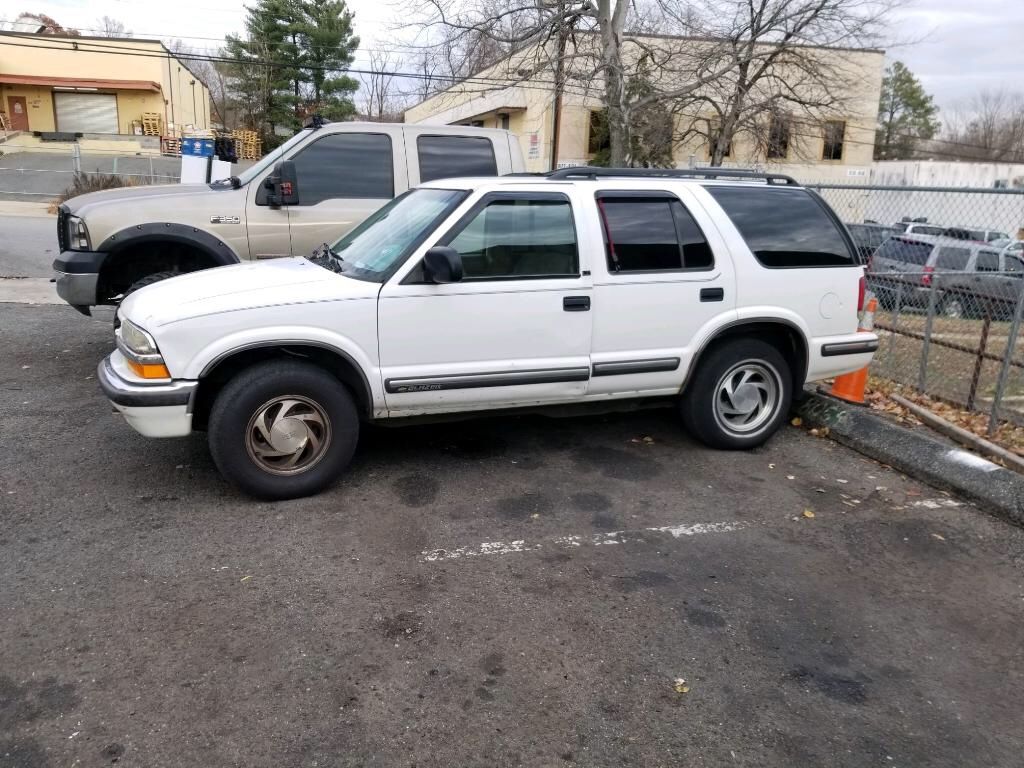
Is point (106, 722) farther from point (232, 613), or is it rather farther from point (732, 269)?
point (732, 269)

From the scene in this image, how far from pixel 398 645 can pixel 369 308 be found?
77.2 inches

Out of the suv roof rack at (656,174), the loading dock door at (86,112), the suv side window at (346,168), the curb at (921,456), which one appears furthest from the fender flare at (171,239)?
the loading dock door at (86,112)

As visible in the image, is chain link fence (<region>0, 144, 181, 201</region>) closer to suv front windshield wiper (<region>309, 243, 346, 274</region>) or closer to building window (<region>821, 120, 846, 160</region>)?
suv front windshield wiper (<region>309, 243, 346, 274</region>)

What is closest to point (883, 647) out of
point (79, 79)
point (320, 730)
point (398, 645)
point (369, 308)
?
point (398, 645)

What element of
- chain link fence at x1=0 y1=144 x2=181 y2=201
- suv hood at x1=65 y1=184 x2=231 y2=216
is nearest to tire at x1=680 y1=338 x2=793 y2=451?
suv hood at x1=65 y1=184 x2=231 y2=216

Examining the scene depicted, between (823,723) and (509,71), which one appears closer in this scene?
(823,723)

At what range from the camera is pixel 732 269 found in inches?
210

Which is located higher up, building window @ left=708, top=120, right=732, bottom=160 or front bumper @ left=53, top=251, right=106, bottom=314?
building window @ left=708, top=120, right=732, bottom=160

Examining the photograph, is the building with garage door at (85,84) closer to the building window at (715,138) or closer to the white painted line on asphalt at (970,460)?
the building window at (715,138)

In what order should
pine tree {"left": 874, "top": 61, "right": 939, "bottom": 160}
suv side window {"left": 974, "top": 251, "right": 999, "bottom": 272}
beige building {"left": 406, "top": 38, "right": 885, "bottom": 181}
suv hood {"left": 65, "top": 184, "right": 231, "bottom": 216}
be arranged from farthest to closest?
1. pine tree {"left": 874, "top": 61, "right": 939, "bottom": 160}
2. beige building {"left": 406, "top": 38, "right": 885, "bottom": 181}
3. suv side window {"left": 974, "top": 251, "right": 999, "bottom": 272}
4. suv hood {"left": 65, "top": 184, "right": 231, "bottom": 216}

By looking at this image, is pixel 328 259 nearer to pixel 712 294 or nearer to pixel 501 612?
pixel 712 294

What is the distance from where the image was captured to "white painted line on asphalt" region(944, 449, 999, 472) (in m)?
5.09

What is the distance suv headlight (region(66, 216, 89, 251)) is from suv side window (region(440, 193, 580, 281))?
3730mm

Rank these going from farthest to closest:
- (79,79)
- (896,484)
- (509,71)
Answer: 1. (79,79)
2. (509,71)
3. (896,484)
